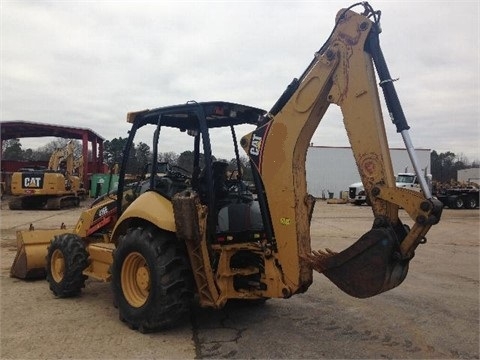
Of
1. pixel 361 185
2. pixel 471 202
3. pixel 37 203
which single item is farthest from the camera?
pixel 471 202

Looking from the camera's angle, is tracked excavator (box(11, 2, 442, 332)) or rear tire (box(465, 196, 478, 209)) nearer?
tracked excavator (box(11, 2, 442, 332))

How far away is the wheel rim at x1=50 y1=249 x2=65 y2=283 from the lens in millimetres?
6992

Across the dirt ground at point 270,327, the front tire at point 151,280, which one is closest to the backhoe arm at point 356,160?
the dirt ground at point 270,327

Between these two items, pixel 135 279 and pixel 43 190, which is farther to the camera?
pixel 43 190

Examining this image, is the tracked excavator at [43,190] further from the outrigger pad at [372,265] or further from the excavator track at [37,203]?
the outrigger pad at [372,265]

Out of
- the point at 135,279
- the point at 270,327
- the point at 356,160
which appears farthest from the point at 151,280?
the point at 356,160

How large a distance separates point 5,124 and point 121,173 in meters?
31.1

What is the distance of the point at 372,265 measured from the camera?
4312mm

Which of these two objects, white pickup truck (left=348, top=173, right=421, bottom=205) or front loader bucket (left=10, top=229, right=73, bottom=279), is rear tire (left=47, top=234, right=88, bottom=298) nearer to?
front loader bucket (left=10, top=229, right=73, bottom=279)

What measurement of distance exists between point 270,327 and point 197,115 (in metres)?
2.56

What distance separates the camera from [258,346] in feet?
16.3

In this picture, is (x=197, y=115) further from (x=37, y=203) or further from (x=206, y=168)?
(x=37, y=203)

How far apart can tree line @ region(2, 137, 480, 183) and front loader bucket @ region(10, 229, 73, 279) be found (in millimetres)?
1746

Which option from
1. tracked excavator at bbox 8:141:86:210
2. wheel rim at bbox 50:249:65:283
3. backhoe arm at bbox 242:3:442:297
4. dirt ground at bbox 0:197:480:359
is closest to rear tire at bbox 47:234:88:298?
wheel rim at bbox 50:249:65:283
